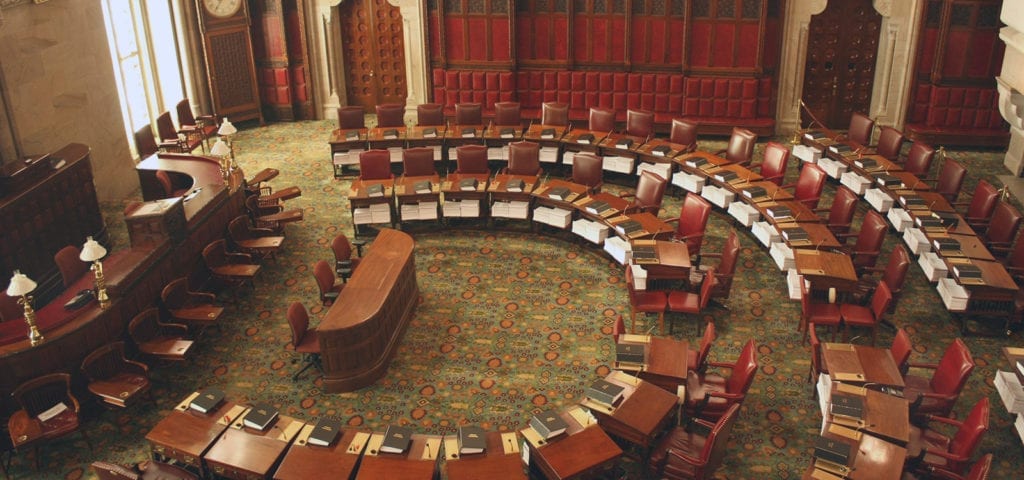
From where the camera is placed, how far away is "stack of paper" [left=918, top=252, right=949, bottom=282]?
10.2 m

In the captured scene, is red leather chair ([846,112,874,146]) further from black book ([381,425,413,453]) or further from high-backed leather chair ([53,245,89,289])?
high-backed leather chair ([53,245,89,289])

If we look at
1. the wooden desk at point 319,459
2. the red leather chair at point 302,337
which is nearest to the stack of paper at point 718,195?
the red leather chair at point 302,337

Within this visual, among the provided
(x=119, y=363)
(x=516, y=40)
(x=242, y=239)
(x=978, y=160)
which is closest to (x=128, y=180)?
(x=242, y=239)

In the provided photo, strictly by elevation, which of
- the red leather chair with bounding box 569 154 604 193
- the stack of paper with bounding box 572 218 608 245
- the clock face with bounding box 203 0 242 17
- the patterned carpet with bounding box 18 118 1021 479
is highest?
the clock face with bounding box 203 0 242 17

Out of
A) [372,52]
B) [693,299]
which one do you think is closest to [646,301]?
[693,299]

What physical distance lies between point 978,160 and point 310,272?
37.3 ft

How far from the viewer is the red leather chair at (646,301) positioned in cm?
986

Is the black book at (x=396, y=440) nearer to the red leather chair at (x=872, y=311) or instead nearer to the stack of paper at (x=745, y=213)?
the red leather chair at (x=872, y=311)

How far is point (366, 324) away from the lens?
9.00 metres

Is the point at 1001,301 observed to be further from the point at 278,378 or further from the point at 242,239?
the point at 242,239

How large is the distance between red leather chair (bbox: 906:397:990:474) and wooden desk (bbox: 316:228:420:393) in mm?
5263

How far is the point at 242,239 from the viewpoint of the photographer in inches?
460

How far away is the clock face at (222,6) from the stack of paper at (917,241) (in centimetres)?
1269

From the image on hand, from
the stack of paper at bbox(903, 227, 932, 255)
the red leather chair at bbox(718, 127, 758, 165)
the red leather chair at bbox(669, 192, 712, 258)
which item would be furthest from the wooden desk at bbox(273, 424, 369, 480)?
the red leather chair at bbox(718, 127, 758, 165)
